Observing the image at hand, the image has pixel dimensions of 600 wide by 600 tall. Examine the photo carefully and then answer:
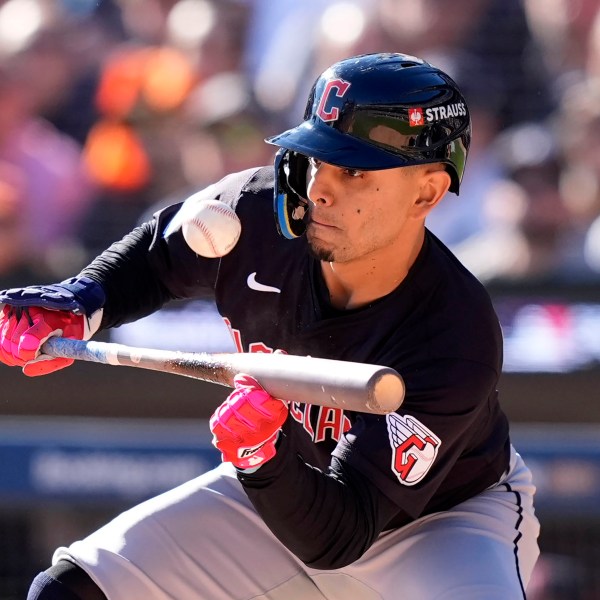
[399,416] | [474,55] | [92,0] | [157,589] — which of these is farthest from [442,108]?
[92,0]

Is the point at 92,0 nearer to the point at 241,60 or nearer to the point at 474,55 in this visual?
the point at 241,60

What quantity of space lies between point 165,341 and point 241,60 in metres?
1.42

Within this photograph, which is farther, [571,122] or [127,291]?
[571,122]

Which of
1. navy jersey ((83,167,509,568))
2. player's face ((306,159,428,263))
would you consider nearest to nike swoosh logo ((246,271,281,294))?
navy jersey ((83,167,509,568))

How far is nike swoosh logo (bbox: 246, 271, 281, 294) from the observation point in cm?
278

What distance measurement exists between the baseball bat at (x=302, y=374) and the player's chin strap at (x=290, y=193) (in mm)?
499

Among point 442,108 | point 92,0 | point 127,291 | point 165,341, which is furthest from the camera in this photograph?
point 92,0

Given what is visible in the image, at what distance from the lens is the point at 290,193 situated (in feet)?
8.84

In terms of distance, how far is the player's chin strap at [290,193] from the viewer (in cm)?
267

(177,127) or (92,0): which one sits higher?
(92,0)

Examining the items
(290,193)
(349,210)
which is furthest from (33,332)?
(349,210)

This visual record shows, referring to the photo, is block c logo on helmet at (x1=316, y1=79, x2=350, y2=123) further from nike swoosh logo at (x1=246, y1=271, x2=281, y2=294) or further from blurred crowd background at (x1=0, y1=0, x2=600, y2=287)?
blurred crowd background at (x1=0, y1=0, x2=600, y2=287)

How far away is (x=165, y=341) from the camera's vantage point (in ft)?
16.0

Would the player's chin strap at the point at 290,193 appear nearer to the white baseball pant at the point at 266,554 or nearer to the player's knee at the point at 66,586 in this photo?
the white baseball pant at the point at 266,554
